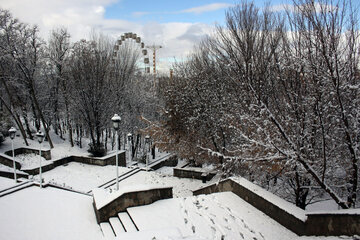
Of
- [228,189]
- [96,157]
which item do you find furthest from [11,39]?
[228,189]

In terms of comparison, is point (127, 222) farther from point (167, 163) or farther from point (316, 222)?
point (167, 163)

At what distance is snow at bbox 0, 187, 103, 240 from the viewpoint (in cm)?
617

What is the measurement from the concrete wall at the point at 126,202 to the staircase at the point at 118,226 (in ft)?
0.58

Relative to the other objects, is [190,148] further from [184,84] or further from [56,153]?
[56,153]

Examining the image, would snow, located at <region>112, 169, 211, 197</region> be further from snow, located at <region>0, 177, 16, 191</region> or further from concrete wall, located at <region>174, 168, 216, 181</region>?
snow, located at <region>0, 177, 16, 191</region>

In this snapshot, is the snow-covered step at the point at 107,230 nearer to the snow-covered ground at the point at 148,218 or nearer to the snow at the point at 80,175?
the snow-covered ground at the point at 148,218

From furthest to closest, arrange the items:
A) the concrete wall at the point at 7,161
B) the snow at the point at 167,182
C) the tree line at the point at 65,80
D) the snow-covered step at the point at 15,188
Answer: the tree line at the point at 65,80 → the concrete wall at the point at 7,161 → the snow at the point at 167,182 → the snow-covered step at the point at 15,188

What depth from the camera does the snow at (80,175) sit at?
1251cm

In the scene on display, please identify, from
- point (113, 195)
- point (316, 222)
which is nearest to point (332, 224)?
point (316, 222)

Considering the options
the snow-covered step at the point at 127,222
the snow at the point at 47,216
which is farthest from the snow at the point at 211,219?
the snow at the point at 47,216

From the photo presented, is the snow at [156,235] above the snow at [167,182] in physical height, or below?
above

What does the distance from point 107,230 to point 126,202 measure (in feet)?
3.15

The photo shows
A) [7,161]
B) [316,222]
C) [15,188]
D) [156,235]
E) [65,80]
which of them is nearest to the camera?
[156,235]

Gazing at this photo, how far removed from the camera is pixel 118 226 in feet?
20.9
